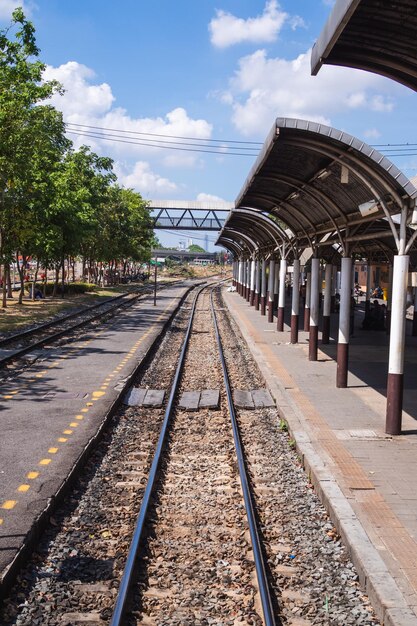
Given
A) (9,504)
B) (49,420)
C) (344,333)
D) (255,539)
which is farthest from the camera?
(344,333)

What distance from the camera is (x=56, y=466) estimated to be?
8.23 m

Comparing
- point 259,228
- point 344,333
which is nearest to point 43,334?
point 259,228

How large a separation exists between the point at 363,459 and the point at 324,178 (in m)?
6.02

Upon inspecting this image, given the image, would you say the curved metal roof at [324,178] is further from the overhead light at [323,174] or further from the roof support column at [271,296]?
the roof support column at [271,296]

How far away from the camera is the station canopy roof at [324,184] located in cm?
946

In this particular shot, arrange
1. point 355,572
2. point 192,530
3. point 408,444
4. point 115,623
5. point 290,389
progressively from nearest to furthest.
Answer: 1. point 115,623
2. point 355,572
3. point 192,530
4. point 408,444
5. point 290,389

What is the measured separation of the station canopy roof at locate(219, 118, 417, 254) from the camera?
946 cm

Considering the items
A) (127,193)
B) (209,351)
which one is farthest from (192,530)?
(127,193)

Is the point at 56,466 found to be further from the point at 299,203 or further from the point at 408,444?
the point at 299,203

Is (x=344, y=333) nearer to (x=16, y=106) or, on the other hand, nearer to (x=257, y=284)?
(x=16, y=106)

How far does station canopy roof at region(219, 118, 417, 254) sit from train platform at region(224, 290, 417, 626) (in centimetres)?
307

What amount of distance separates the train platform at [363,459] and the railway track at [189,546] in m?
0.22

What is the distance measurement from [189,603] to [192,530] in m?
1.44

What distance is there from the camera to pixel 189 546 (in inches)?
251
